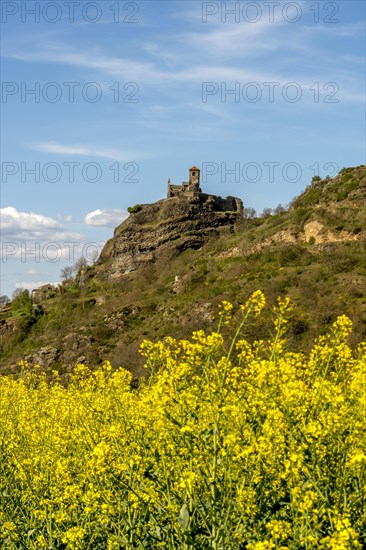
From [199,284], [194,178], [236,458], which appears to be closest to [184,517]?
[236,458]

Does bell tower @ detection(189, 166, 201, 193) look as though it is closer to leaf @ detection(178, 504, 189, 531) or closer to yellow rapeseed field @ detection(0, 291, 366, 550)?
yellow rapeseed field @ detection(0, 291, 366, 550)

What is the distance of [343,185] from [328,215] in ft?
24.1

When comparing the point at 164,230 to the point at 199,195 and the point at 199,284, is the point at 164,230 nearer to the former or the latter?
the point at 199,195

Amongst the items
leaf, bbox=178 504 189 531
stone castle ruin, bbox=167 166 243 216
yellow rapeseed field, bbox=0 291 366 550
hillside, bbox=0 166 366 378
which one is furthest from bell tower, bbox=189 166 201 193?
leaf, bbox=178 504 189 531

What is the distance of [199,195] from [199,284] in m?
56.9

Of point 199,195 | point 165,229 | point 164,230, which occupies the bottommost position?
point 164,230

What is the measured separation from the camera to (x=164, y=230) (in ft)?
419

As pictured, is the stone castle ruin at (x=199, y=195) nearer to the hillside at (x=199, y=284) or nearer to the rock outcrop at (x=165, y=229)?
the rock outcrop at (x=165, y=229)

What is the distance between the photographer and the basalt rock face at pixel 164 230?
125 meters

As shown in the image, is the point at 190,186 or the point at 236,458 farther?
the point at 190,186

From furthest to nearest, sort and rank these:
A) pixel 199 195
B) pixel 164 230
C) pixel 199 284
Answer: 1. pixel 199 195
2. pixel 164 230
3. pixel 199 284

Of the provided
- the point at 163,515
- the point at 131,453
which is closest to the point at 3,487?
the point at 131,453

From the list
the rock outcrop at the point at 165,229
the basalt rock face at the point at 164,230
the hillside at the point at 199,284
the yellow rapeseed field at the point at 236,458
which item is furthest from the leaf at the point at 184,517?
the rock outcrop at the point at 165,229

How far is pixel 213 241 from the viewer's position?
11906 centimetres
